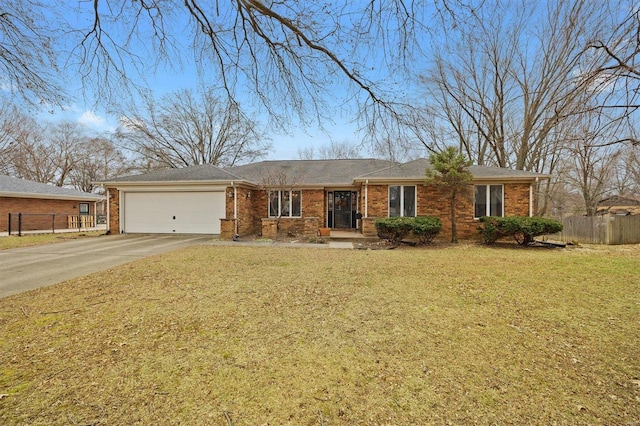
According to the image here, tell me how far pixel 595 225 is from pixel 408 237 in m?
8.29

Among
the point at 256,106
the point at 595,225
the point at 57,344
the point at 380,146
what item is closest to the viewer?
the point at 57,344

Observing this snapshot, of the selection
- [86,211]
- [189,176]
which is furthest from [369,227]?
[86,211]

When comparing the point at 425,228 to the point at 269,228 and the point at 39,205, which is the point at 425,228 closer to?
the point at 269,228

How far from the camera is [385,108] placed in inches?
149

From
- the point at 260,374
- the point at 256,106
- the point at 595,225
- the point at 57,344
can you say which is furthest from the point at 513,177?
the point at 57,344

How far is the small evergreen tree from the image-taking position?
11180 mm

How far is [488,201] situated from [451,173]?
2.90m

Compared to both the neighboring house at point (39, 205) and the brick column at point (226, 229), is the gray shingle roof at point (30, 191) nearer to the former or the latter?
the neighboring house at point (39, 205)

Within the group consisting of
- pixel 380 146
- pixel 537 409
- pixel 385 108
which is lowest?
pixel 537 409

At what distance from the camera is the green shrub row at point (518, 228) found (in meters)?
10.5

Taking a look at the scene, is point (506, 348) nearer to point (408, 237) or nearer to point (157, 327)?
point (157, 327)

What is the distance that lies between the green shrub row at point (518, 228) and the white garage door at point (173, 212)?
11.2m

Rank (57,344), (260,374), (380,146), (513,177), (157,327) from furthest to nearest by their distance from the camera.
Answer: (513,177), (380,146), (157,327), (57,344), (260,374)

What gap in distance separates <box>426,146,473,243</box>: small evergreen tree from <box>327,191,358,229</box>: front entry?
4494mm
